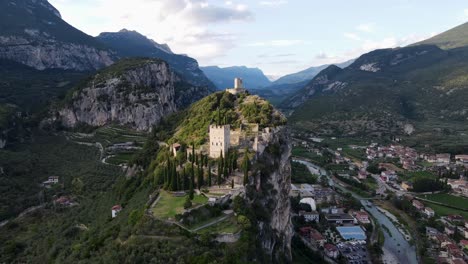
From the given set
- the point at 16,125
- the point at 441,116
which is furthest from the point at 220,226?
the point at 441,116

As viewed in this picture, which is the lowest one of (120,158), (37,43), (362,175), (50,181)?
(362,175)

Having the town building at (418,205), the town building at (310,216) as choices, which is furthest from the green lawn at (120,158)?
the town building at (418,205)

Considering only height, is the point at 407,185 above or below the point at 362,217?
below

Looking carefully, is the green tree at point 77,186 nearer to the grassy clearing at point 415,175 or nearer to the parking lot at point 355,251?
the parking lot at point 355,251

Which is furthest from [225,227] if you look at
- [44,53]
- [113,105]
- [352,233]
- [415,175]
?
[44,53]

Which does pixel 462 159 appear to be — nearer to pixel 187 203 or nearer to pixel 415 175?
pixel 415 175

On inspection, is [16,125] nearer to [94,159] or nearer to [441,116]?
[94,159]
